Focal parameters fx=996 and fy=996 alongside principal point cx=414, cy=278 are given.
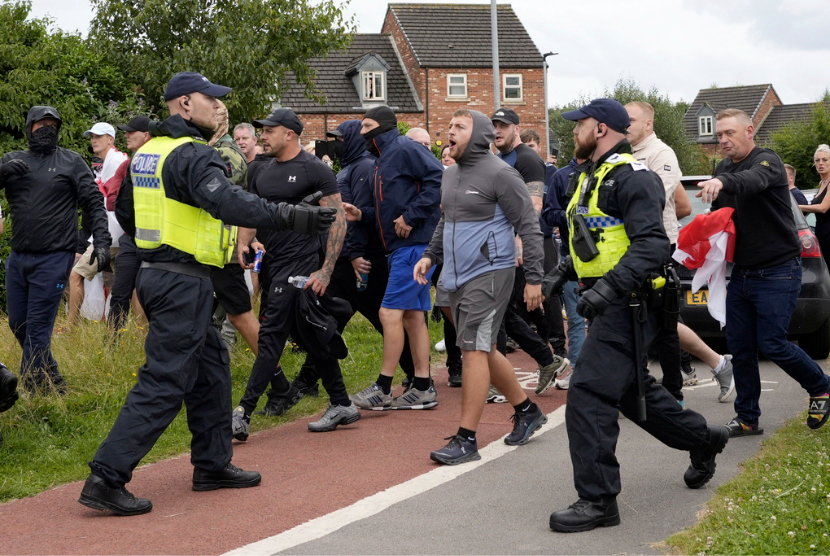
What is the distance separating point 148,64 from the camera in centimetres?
2138

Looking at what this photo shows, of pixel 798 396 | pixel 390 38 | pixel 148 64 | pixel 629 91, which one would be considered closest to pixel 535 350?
pixel 798 396

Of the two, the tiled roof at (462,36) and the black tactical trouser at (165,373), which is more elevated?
the tiled roof at (462,36)

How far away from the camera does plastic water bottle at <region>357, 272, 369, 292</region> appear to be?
8422mm

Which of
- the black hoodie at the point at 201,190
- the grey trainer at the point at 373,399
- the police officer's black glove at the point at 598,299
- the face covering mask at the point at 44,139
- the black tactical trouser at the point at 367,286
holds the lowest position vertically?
the grey trainer at the point at 373,399

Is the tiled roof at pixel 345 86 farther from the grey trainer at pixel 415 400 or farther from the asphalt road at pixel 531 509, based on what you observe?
the asphalt road at pixel 531 509

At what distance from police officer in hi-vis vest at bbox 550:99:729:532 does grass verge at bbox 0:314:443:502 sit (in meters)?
2.99

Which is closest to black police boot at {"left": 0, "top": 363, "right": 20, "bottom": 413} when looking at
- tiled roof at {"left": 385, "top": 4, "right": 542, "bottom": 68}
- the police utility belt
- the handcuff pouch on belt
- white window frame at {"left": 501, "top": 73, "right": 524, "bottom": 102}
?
the police utility belt

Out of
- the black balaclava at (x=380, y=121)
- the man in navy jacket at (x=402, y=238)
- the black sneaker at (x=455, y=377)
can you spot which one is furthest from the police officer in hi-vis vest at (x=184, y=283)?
the black sneaker at (x=455, y=377)

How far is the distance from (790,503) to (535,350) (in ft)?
11.7

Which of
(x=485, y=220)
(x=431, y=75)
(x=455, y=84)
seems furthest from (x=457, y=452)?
(x=455, y=84)

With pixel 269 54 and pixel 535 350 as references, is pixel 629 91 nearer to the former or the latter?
pixel 269 54

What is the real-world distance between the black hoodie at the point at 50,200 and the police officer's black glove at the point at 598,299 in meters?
4.37

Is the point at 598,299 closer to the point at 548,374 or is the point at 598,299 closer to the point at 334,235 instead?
the point at 334,235

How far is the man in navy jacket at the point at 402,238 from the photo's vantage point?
7.78 meters
